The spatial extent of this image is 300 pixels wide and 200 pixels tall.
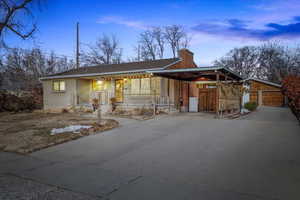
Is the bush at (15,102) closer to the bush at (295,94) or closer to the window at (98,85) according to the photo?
the window at (98,85)

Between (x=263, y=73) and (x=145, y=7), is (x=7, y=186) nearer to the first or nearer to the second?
(x=145, y=7)

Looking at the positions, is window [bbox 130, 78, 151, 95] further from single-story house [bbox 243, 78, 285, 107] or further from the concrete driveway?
single-story house [bbox 243, 78, 285, 107]

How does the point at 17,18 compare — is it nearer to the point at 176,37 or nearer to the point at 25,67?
A: the point at 25,67

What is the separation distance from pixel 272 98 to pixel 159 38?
70.2 feet

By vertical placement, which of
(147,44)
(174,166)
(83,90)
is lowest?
(174,166)

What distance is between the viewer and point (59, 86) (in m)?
18.1

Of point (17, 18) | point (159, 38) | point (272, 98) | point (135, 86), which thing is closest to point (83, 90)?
point (135, 86)

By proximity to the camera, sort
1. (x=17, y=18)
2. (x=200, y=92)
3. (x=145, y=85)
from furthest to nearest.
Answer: (x=200, y=92) → (x=145, y=85) → (x=17, y=18)

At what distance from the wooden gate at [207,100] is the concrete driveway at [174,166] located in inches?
317

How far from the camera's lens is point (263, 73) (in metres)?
34.7

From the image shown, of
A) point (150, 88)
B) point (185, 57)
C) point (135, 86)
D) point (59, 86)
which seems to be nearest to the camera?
point (150, 88)

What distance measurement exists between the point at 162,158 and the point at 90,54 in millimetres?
30357

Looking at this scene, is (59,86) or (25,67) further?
(25,67)

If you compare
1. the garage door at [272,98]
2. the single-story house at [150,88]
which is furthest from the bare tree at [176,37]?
the single-story house at [150,88]
